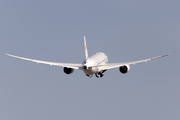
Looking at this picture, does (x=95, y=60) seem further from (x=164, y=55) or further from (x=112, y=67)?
(x=164, y=55)

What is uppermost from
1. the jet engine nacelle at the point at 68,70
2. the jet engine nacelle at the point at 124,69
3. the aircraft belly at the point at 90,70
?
the jet engine nacelle at the point at 68,70

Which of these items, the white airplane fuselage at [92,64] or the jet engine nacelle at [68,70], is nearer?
the white airplane fuselage at [92,64]

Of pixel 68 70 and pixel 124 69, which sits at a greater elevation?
pixel 68 70

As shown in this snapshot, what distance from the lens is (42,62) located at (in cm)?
7031

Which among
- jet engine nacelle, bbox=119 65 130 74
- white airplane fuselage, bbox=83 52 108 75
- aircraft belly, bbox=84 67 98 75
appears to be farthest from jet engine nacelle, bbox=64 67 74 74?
jet engine nacelle, bbox=119 65 130 74

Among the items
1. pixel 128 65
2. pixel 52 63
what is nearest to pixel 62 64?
pixel 52 63

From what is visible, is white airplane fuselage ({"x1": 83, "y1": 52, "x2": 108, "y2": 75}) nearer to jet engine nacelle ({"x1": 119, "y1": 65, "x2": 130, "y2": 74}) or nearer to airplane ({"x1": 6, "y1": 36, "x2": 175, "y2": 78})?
airplane ({"x1": 6, "y1": 36, "x2": 175, "y2": 78})

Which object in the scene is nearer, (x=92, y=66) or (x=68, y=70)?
(x=92, y=66)

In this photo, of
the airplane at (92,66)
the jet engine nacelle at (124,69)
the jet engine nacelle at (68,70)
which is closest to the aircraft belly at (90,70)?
the airplane at (92,66)

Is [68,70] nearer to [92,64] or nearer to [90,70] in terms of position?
[92,64]

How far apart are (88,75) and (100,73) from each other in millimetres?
4620

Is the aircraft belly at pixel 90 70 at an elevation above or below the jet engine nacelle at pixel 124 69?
below

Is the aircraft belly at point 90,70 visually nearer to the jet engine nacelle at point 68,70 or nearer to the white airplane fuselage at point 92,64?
the white airplane fuselage at point 92,64

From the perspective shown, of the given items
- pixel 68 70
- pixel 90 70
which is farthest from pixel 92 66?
pixel 68 70
